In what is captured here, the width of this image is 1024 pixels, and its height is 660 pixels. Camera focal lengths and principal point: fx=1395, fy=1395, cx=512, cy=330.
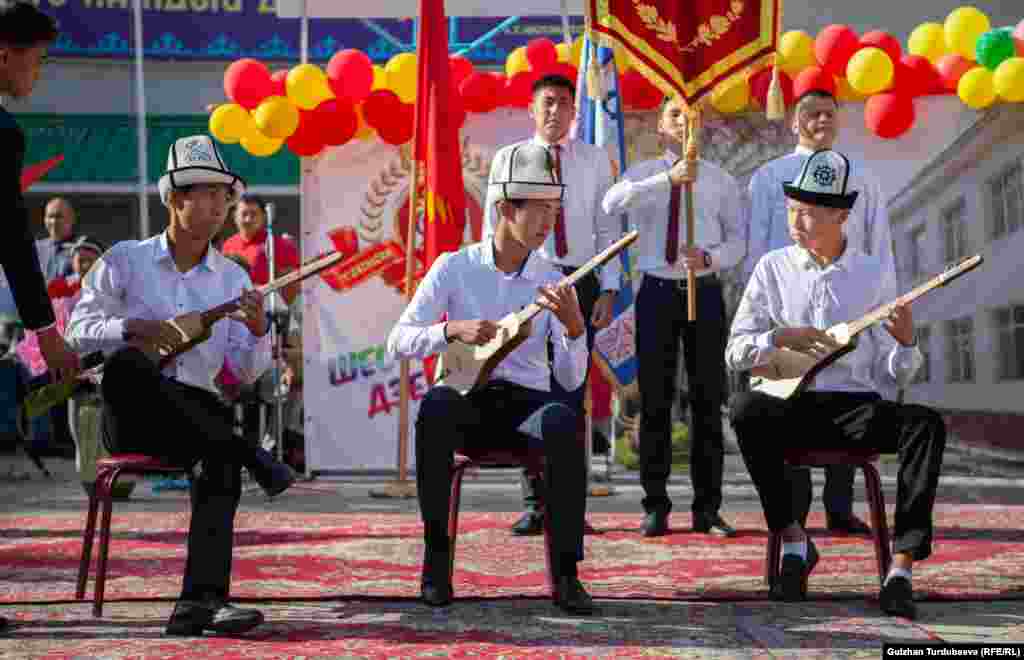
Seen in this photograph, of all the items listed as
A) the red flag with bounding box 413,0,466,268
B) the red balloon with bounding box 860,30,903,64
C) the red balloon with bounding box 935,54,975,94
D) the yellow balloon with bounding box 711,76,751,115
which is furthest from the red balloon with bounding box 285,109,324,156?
the red balloon with bounding box 935,54,975,94

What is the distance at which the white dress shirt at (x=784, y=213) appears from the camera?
18.7 feet

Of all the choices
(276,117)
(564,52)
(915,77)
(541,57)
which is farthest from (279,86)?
(915,77)

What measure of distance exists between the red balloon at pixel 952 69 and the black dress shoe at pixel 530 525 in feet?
12.8

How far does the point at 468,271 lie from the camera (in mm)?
4492

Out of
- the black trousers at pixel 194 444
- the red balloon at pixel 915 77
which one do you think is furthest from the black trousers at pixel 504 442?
the red balloon at pixel 915 77

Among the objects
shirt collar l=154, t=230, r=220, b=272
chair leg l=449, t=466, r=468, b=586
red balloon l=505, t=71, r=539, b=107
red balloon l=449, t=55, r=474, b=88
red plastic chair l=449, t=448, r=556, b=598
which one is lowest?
chair leg l=449, t=466, r=468, b=586

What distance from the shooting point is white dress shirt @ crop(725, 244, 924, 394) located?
14.4 ft

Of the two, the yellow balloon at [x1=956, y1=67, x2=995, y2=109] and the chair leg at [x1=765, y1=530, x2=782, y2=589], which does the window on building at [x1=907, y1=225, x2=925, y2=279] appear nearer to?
the yellow balloon at [x1=956, y1=67, x2=995, y2=109]

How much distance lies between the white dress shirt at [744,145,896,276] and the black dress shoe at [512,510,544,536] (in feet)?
4.56

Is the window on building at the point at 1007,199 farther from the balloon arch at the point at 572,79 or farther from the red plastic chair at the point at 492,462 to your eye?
the red plastic chair at the point at 492,462

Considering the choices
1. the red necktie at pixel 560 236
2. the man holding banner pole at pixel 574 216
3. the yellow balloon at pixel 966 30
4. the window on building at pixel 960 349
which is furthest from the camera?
the window on building at pixel 960 349

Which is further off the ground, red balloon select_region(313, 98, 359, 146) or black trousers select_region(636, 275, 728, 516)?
red balloon select_region(313, 98, 359, 146)

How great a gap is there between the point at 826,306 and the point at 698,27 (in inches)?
85.0

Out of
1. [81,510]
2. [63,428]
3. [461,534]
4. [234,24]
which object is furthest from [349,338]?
[234,24]
